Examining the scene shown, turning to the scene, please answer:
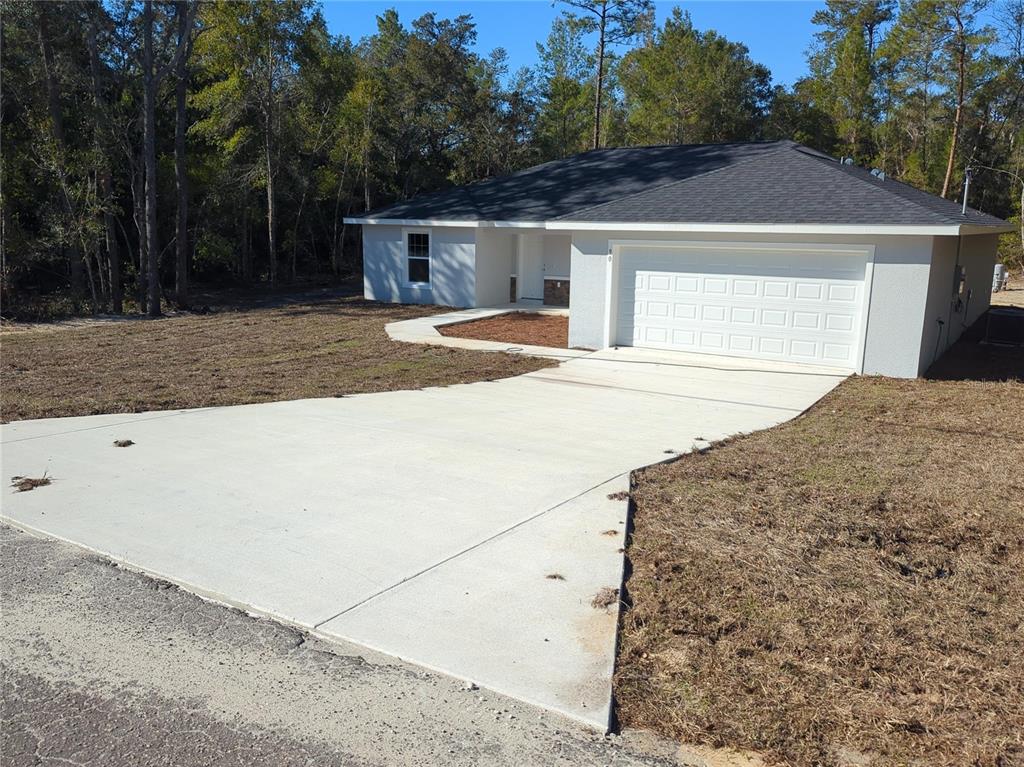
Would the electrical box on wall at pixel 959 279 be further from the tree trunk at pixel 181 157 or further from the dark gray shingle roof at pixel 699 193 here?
the tree trunk at pixel 181 157

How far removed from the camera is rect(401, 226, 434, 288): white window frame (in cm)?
2098

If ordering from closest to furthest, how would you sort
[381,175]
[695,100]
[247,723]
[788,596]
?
[247,723] → [788,596] → [381,175] → [695,100]

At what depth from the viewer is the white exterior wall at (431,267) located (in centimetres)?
2044

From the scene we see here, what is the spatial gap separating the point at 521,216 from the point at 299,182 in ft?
37.7

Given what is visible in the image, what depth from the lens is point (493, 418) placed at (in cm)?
899

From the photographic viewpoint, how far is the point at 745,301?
13.0m

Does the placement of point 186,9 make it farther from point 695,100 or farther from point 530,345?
point 695,100

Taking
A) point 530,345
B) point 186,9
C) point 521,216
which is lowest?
point 530,345

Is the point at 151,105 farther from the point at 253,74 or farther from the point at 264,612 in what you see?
the point at 264,612

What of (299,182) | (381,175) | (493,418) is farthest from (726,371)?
(381,175)

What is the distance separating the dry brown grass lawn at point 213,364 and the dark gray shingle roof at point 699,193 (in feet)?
12.0

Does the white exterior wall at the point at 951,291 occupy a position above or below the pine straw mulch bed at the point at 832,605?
above

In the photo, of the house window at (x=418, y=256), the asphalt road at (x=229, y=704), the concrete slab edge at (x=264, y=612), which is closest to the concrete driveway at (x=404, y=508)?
the concrete slab edge at (x=264, y=612)

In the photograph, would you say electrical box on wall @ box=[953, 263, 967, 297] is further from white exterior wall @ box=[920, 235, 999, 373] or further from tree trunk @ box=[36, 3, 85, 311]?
tree trunk @ box=[36, 3, 85, 311]
